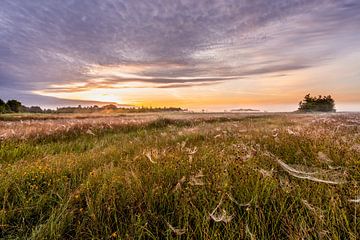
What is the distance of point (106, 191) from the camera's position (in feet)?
10.5

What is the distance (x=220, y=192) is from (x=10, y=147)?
6.61 meters

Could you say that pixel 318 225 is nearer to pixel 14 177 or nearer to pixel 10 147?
pixel 14 177

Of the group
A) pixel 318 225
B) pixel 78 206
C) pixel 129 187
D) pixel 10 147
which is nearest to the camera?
pixel 318 225

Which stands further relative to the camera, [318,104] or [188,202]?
[318,104]

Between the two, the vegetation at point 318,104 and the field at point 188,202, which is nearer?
the field at point 188,202

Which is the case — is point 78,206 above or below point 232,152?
below

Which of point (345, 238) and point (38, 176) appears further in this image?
point (38, 176)

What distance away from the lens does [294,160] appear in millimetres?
4641

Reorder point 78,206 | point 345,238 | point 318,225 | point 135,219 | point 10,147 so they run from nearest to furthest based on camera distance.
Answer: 1. point 345,238
2. point 318,225
3. point 135,219
4. point 78,206
5. point 10,147

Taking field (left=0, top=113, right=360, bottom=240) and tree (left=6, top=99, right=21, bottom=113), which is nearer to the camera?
field (left=0, top=113, right=360, bottom=240)

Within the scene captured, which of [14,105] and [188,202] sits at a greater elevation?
[14,105]

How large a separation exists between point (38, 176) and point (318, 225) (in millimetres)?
3915

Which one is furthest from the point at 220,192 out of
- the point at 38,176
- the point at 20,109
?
the point at 20,109

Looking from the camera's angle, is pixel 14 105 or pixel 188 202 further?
pixel 14 105
